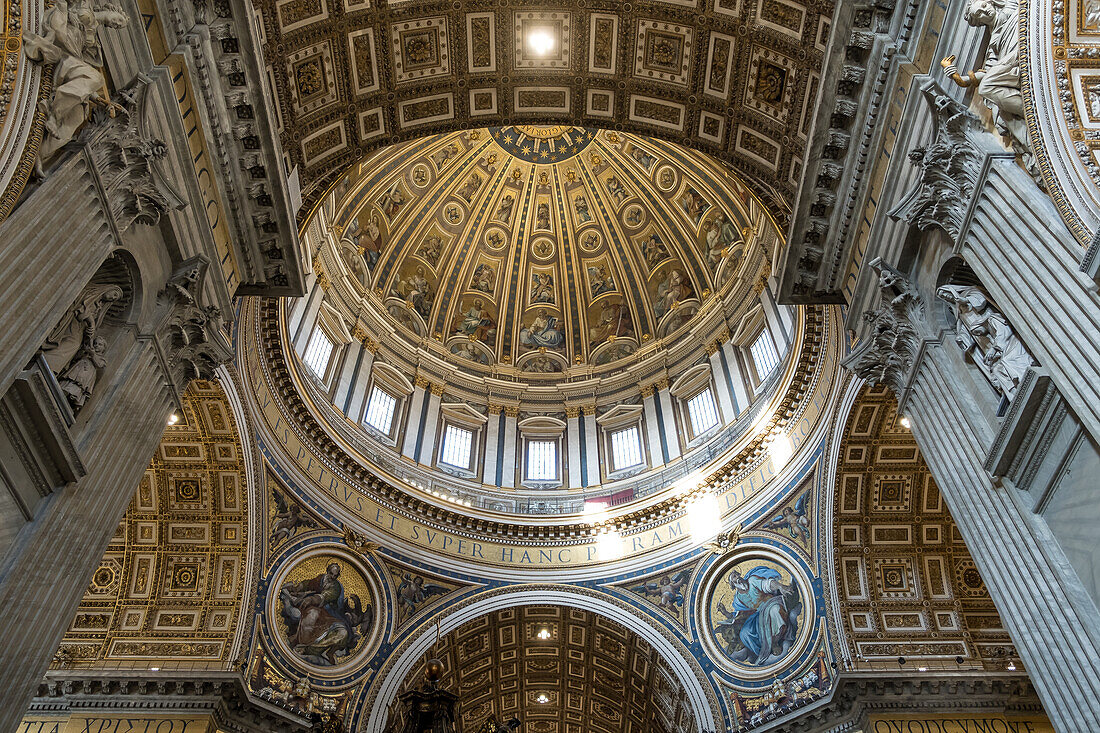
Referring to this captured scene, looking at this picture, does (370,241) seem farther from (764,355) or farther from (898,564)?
(898,564)

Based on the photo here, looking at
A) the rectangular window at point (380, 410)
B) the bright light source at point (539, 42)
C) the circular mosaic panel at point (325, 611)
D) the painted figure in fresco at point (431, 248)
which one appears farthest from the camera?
the painted figure in fresco at point (431, 248)

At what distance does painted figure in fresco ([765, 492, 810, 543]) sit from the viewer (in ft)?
63.0

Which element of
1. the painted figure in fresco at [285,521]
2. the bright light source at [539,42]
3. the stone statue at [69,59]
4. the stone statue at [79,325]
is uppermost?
the bright light source at [539,42]

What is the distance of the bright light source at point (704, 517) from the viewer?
69.5 ft

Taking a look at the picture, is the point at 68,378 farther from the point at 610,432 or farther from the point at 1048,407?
the point at 610,432

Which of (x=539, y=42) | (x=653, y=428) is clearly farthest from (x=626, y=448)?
(x=539, y=42)

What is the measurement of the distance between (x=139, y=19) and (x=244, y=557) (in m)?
12.4

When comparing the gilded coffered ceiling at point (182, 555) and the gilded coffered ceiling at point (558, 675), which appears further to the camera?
the gilded coffered ceiling at point (558, 675)

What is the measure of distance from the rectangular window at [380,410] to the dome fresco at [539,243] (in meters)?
3.16

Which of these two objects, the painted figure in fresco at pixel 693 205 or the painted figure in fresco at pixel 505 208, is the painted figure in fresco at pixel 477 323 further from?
the painted figure in fresco at pixel 693 205

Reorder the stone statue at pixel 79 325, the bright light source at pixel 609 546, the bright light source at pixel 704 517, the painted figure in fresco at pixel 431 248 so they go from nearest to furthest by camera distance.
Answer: the stone statue at pixel 79 325 < the bright light source at pixel 704 517 < the bright light source at pixel 609 546 < the painted figure in fresco at pixel 431 248

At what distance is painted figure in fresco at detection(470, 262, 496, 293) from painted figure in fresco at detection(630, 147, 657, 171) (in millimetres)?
7080

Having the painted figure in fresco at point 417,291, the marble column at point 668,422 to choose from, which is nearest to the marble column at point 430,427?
the painted figure in fresco at point 417,291

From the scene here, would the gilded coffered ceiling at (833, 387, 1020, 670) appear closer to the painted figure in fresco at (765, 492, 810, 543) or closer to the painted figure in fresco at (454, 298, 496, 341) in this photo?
the painted figure in fresco at (765, 492, 810, 543)
